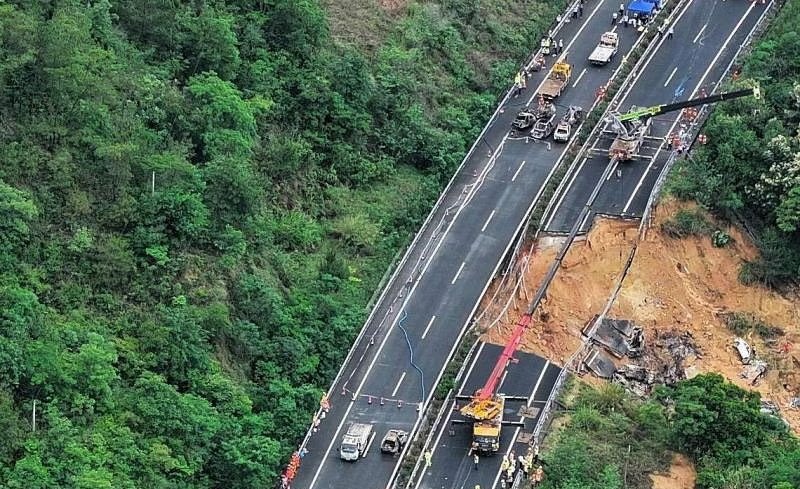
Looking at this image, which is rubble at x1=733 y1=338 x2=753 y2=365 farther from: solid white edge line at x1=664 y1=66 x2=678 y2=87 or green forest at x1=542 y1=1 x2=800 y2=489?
solid white edge line at x1=664 y1=66 x2=678 y2=87

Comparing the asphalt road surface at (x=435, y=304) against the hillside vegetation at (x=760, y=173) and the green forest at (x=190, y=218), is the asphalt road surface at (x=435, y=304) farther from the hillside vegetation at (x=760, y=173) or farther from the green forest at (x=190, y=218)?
the hillside vegetation at (x=760, y=173)

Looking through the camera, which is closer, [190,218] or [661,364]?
[190,218]

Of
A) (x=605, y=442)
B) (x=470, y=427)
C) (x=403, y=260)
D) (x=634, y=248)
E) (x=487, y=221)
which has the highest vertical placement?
(x=634, y=248)

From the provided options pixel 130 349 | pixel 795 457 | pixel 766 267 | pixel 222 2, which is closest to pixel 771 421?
pixel 795 457

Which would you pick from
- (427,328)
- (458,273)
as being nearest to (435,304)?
(427,328)

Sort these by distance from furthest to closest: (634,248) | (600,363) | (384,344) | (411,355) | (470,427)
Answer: (634,248)
(600,363)
(384,344)
(411,355)
(470,427)

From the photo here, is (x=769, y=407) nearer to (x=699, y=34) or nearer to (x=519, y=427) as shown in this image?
(x=519, y=427)

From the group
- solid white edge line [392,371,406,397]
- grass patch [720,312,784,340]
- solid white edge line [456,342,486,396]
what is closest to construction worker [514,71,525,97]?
grass patch [720,312,784,340]
